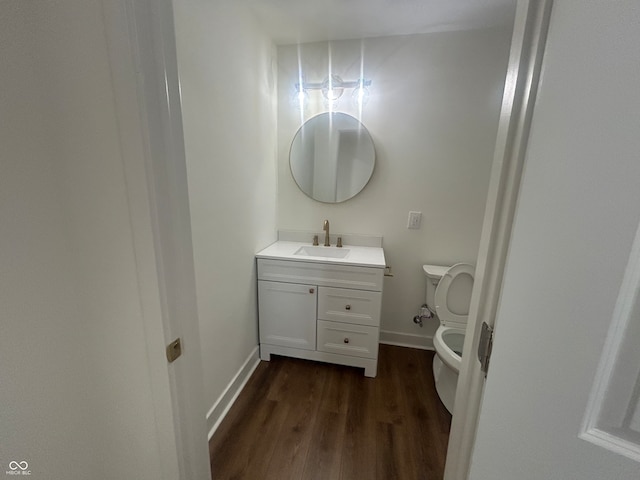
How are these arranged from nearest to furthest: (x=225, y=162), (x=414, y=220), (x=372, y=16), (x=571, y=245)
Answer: (x=571, y=245)
(x=225, y=162)
(x=372, y=16)
(x=414, y=220)

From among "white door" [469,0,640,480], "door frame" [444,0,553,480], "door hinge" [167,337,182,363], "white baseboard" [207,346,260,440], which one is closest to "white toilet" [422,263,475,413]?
"door frame" [444,0,553,480]

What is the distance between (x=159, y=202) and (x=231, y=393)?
1.46 meters

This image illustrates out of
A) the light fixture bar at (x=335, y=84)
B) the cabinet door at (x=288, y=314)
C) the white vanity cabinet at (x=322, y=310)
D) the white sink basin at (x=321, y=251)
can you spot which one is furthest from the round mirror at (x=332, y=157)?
the cabinet door at (x=288, y=314)

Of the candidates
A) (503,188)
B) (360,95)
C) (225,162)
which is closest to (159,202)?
(503,188)

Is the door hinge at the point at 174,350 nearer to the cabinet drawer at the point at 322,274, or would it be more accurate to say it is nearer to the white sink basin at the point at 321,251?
the cabinet drawer at the point at 322,274

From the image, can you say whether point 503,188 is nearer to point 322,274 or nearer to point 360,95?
point 322,274

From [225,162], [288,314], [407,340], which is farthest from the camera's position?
[407,340]

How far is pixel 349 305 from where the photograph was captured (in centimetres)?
175

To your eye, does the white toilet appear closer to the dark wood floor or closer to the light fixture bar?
the dark wood floor

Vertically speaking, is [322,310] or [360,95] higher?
[360,95]

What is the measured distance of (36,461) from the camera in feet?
2.06

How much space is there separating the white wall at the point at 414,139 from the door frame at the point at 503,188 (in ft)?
4.91

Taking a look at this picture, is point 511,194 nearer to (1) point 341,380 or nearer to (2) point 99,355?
(2) point 99,355

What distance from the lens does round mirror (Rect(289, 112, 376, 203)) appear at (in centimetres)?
196
